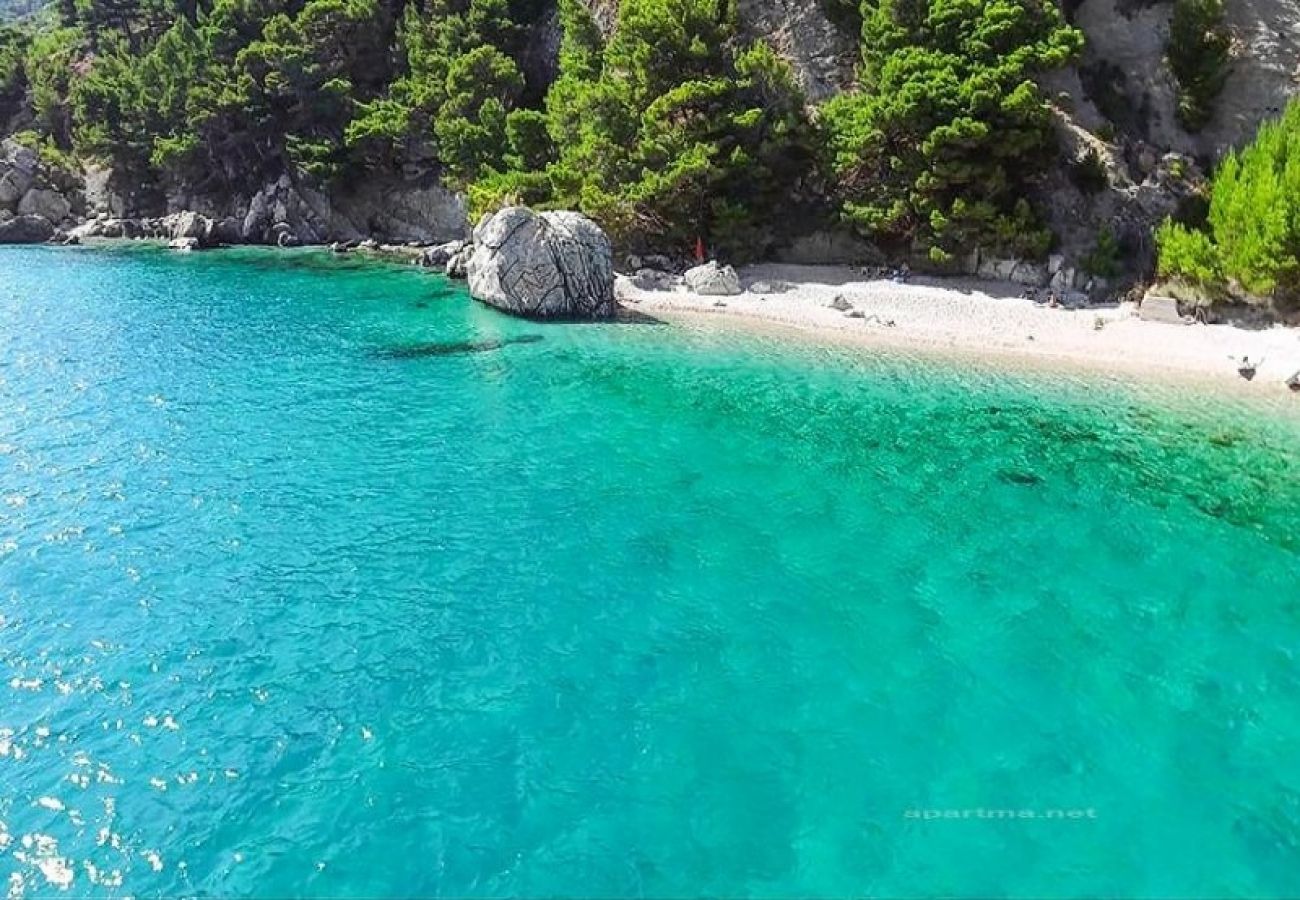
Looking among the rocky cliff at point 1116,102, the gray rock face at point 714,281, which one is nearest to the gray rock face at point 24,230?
the rocky cliff at point 1116,102

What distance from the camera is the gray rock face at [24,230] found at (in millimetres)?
75750

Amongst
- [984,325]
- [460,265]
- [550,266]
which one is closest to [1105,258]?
[984,325]

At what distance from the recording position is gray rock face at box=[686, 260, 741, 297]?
47188 millimetres

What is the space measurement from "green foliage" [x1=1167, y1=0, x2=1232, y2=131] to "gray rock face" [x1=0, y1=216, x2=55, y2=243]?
87003mm

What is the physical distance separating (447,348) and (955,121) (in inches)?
1028

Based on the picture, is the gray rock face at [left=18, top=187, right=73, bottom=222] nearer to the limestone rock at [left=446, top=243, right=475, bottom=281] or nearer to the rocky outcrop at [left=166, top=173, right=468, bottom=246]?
the rocky outcrop at [left=166, top=173, right=468, bottom=246]

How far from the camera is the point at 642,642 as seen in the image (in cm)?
1662

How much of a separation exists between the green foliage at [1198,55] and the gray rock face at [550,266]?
30426 mm

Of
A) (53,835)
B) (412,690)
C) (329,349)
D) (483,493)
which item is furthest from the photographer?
(329,349)

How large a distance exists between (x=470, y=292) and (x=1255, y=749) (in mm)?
42668

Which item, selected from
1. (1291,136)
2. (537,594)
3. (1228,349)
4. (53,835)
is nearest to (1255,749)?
(537,594)

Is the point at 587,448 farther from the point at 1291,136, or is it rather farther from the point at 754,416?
the point at 1291,136

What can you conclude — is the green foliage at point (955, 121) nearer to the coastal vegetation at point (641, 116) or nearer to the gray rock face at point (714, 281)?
the coastal vegetation at point (641, 116)

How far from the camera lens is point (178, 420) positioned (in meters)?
28.4
